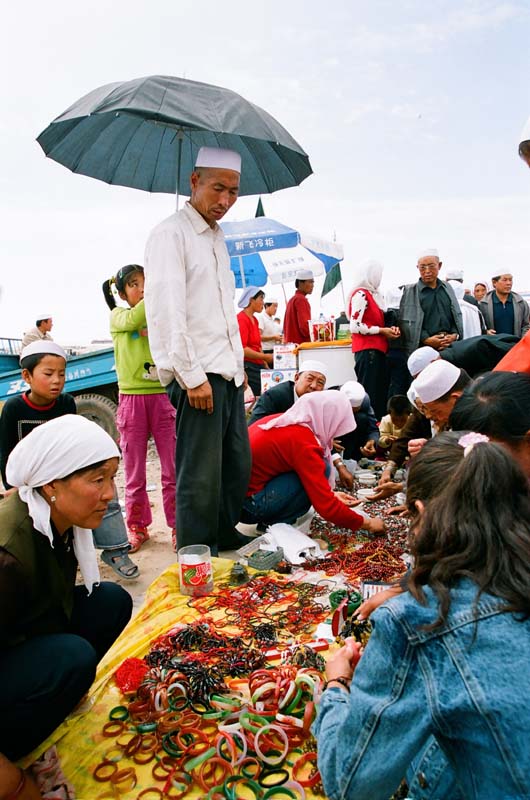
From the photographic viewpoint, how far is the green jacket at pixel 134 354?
3832 mm

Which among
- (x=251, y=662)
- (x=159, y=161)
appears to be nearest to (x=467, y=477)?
(x=251, y=662)

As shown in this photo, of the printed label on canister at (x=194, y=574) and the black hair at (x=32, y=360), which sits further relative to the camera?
the black hair at (x=32, y=360)

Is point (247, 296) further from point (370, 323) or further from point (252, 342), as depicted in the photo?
point (370, 323)

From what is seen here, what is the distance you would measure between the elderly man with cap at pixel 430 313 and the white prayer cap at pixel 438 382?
251 cm

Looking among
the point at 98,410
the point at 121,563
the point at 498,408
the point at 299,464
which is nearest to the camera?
the point at 498,408

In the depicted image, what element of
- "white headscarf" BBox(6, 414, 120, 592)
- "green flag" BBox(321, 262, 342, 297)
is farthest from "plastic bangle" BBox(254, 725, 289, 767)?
"green flag" BBox(321, 262, 342, 297)

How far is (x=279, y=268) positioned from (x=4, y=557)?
943 centimetres

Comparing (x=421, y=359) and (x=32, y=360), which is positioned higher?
(x=32, y=360)

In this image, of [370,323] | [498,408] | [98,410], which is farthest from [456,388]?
[98,410]

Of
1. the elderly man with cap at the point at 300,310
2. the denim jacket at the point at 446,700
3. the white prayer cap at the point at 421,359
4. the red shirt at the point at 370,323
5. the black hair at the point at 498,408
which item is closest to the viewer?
the denim jacket at the point at 446,700

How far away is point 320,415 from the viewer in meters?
3.70

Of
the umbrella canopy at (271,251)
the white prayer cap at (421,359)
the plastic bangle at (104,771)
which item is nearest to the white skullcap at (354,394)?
the white prayer cap at (421,359)

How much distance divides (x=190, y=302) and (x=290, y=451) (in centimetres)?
116

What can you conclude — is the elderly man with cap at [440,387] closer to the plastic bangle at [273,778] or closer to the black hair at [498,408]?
the black hair at [498,408]
